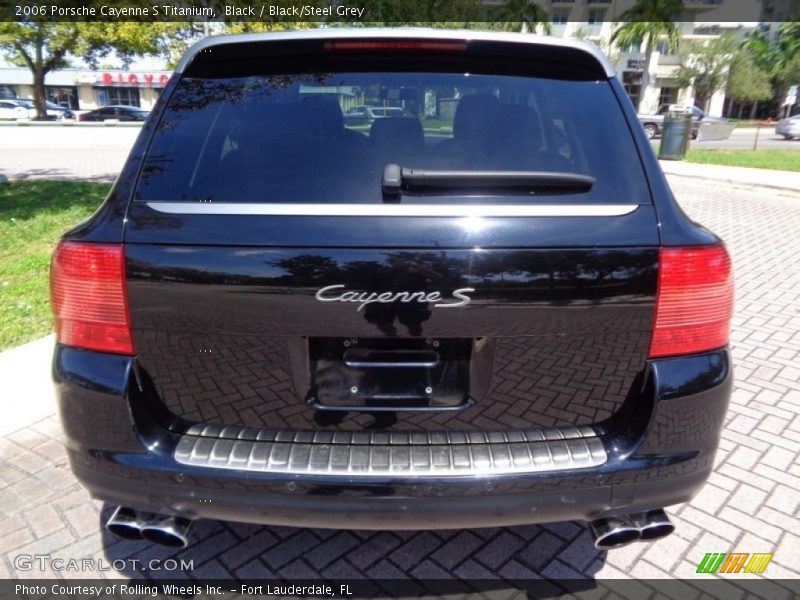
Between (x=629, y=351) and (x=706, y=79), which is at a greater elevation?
(x=706, y=79)

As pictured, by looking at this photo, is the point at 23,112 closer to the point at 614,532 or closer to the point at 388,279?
the point at 388,279

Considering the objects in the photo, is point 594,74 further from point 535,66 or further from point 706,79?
point 706,79

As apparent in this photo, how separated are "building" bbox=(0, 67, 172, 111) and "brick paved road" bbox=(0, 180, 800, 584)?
59.9 m

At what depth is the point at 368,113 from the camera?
7.82ft

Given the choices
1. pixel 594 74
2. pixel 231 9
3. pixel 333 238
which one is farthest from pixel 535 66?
pixel 231 9

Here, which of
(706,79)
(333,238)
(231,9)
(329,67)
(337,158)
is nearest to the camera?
(333,238)

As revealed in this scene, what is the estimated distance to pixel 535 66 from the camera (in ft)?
6.93

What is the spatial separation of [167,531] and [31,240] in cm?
641

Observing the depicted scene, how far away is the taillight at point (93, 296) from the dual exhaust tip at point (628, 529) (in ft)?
5.29

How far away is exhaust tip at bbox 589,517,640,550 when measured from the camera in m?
1.95

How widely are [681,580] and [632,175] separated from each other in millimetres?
1612

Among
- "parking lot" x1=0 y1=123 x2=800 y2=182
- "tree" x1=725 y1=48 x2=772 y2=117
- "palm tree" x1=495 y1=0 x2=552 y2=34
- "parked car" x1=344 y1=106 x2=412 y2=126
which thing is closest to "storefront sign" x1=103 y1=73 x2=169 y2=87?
"parking lot" x1=0 y1=123 x2=800 y2=182

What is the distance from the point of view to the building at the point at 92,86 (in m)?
56.5

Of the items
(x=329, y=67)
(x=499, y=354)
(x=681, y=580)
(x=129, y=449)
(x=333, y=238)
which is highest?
(x=329, y=67)
